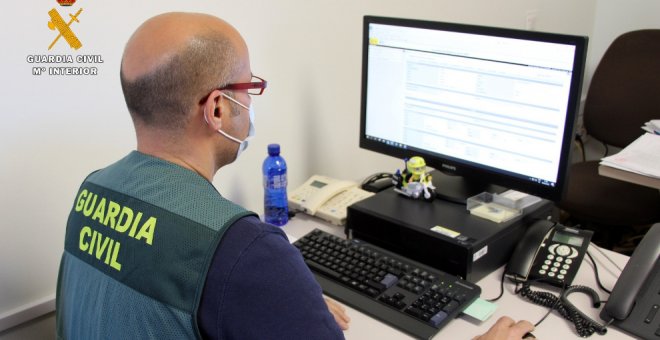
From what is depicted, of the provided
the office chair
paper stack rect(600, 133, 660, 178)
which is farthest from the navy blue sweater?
the office chair

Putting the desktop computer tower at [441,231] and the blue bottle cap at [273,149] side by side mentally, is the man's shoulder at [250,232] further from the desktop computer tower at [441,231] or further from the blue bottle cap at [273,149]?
the blue bottle cap at [273,149]

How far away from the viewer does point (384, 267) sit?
1.41 metres

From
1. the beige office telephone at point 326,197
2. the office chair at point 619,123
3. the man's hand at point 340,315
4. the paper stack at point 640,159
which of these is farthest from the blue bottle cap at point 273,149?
the office chair at point 619,123

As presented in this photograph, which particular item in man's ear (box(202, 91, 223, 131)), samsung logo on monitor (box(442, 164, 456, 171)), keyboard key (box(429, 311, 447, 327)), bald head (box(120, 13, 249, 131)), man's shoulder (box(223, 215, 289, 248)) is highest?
bald head (box(120, 13, 249, 131))

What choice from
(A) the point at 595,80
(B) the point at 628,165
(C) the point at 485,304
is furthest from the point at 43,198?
(A) the point at 595,80

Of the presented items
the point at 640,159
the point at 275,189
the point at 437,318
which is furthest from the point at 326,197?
the point at 640,159

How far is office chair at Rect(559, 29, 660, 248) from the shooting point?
2.39 metres

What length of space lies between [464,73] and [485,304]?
0.55 meters

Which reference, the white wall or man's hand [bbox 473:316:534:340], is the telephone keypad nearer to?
man's hand [bbox 473:316:534:340]

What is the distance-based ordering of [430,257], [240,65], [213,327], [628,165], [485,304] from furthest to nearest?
[628,165]
[430,257]
[485,304]
[240,65]
[213,327]

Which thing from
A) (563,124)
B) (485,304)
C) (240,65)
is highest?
(240,65)

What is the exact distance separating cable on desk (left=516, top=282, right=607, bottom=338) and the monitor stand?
0.31 meters

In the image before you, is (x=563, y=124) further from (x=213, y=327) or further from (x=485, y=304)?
(x=213, y=327)

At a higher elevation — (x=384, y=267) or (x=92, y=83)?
(x=92, y=83)
